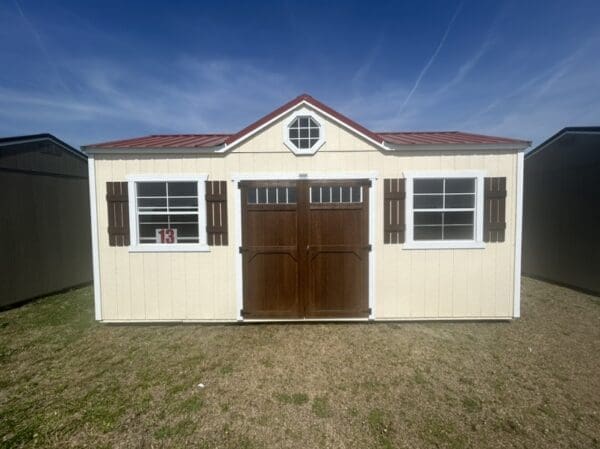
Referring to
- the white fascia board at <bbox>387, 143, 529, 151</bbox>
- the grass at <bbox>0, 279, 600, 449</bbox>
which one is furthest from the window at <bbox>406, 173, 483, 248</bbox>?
the grass at <bbox>0, 279, 600, 449</bbox>

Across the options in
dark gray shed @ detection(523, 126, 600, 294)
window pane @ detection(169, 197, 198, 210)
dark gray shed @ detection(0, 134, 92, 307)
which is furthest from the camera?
dark gray shed @ detection(523, 126, 600, 294)

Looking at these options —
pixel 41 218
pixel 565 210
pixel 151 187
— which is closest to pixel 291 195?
pixel 151 187

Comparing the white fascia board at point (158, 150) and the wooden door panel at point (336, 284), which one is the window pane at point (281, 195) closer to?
the wooden door panel at point (336, 284)

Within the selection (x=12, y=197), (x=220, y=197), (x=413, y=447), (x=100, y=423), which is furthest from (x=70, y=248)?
(x=413, y=447)

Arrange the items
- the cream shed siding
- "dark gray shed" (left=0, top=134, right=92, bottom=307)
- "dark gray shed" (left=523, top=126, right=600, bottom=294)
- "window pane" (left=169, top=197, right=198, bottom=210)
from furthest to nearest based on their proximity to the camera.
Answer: "dark gray shed" (left=523, top=126, right=600, bottom=294) < "dark gray shed" (left=0, top=134, right=92, bottom=307) < "window pane" (left=169, top=197, right=198, bottom=210) < the cream shed siding

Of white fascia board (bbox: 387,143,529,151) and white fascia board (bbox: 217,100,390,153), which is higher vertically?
white fascia board (bbox: 217,100,390,153)

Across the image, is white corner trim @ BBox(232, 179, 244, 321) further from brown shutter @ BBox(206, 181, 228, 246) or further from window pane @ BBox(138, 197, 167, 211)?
window pane @ BBox(138, 197, 167, 211)

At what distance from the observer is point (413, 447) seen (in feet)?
8.43

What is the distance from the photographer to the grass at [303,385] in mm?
2740

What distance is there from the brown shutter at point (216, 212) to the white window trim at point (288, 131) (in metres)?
1.62

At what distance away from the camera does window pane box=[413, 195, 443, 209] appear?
213 inches

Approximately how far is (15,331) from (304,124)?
7620 mm

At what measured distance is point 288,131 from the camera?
205 inches

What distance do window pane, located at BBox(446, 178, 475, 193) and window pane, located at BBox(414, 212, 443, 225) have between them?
578mm
